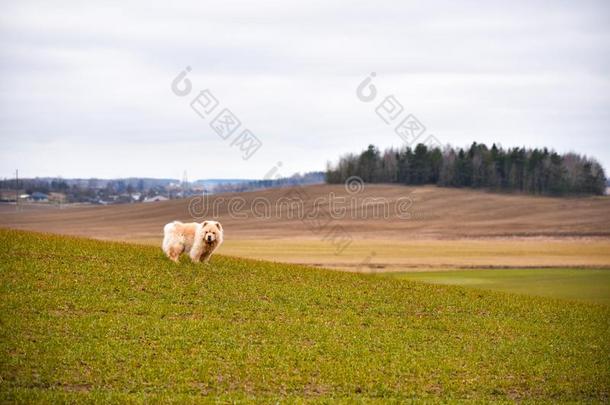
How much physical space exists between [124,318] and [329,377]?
5.79m

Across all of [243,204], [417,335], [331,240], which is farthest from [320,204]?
[417,335]

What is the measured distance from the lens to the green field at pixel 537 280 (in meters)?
34.0

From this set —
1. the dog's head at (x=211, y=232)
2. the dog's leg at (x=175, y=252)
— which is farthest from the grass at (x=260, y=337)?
the dog's head at (x=211, y=232)

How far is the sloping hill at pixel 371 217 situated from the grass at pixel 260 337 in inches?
1999

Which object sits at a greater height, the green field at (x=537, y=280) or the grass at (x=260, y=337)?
the grass at (x=260, y=337)

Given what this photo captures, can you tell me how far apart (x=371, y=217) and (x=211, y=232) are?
6582 centimetres

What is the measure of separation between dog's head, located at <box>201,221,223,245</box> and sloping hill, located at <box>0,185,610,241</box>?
50.5m

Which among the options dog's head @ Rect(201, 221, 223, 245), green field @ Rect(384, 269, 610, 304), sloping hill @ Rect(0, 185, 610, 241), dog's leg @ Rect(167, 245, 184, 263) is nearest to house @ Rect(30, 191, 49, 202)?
sloping hill @ Rect(0, 185, 610, 241)

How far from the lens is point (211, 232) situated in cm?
2316

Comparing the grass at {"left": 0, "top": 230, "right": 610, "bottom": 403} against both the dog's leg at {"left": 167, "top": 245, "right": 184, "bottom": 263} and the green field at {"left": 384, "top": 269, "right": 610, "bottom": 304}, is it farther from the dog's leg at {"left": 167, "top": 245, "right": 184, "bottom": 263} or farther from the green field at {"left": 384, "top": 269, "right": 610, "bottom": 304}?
the green field at {"left": 384, "top": 269, "right": 610, "bottom": 304}

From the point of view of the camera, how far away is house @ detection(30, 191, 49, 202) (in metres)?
133

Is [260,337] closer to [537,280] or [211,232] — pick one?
[211,232]

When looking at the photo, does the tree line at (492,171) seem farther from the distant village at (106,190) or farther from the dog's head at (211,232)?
the dog's head at (211,232)

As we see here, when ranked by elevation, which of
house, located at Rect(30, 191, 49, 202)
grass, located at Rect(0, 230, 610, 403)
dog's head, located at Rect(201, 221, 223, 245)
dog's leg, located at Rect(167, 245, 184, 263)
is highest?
house, located at Rect(30, 191, 49, 202)
